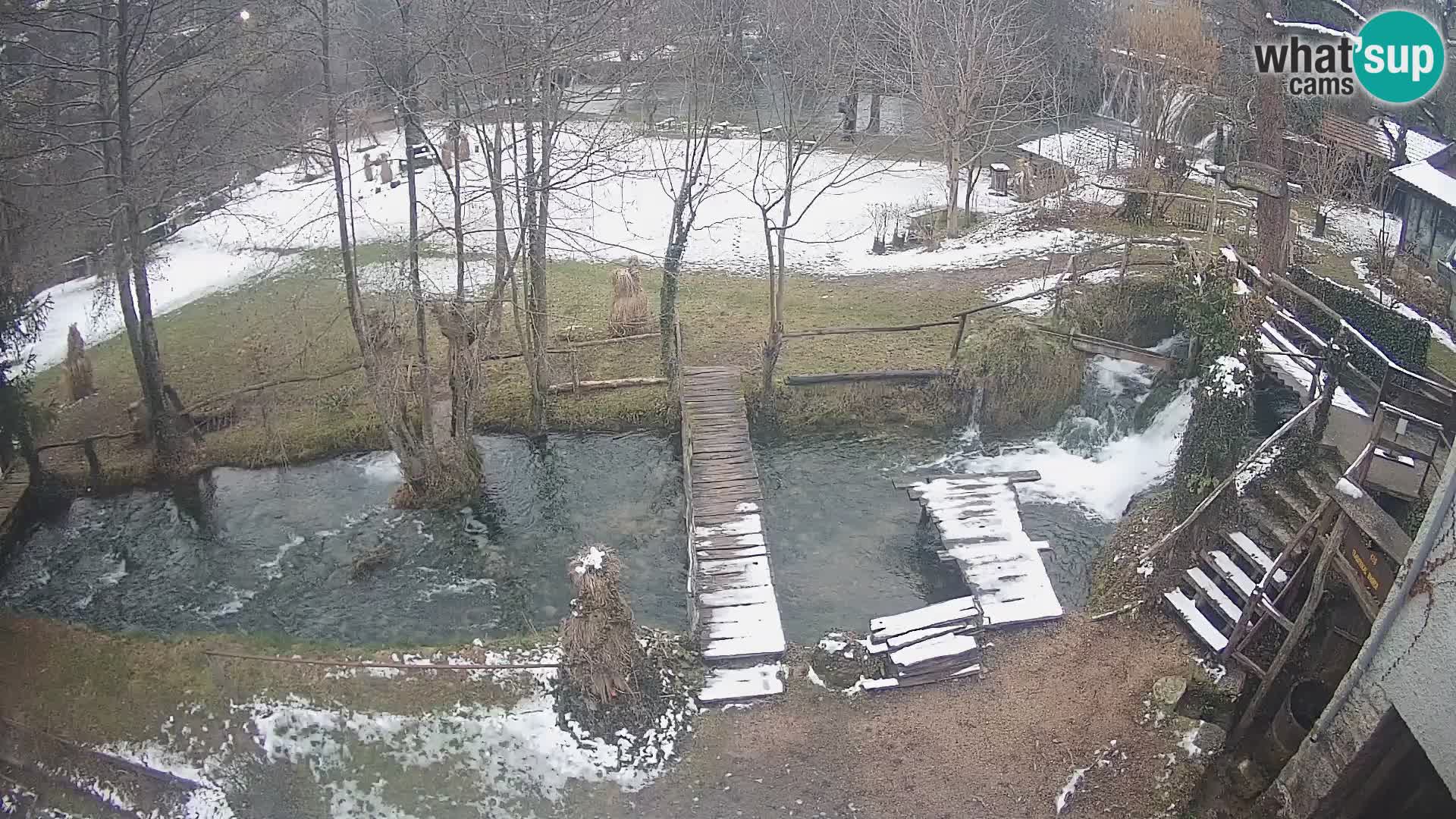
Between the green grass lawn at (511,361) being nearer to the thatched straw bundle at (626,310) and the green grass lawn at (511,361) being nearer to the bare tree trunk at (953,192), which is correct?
the thatched straw bundle at (626,310)

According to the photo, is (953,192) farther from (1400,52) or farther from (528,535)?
(528,535)

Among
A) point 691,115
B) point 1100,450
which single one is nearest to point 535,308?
point 691,115

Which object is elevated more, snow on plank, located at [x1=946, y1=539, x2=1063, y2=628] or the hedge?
the hedge

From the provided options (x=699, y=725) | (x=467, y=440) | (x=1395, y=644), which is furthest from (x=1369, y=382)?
(x=467, y=440)

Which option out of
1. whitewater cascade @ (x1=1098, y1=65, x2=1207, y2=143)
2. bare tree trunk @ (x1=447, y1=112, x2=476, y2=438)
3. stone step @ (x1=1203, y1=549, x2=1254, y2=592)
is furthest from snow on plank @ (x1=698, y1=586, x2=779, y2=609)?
whitewater cascade @ (x1=1098, y1=65, x2=1207, y2=143)

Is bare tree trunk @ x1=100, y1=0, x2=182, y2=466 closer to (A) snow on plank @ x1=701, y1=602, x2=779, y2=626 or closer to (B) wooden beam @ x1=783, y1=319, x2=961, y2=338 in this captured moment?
(A) snow on plank @ x1=701, y1=602, x2=779, y2=626

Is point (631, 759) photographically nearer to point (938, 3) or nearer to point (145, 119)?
point (145, 119)
